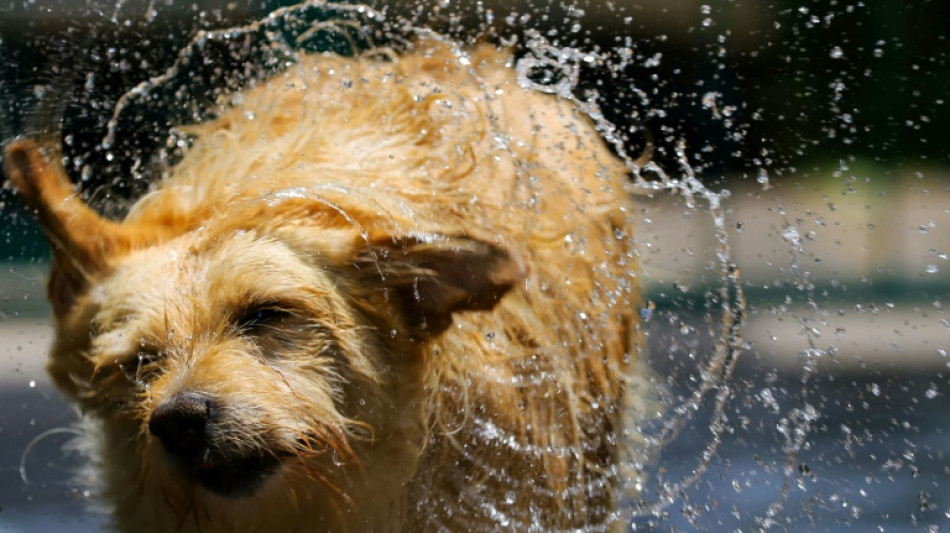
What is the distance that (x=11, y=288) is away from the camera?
5.02 meters

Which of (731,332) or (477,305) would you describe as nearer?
(477,305)

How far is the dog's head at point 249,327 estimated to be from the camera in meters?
2.62

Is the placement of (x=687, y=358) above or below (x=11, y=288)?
below

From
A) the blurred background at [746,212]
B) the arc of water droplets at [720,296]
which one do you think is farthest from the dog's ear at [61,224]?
the arc of water droplets at [720,296]

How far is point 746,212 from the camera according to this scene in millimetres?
8195

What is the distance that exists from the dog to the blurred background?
13.7 inches

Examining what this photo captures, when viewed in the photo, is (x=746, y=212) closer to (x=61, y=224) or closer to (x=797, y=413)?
(x=797, y=413)

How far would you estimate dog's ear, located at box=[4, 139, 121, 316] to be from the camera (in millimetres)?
2984

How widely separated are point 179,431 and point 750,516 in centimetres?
289

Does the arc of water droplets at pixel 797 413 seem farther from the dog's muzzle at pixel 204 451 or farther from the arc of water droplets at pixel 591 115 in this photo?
the dog's muzzle at pixel 204 451

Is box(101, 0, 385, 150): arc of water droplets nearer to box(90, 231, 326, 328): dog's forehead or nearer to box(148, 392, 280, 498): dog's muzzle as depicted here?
box(90, 231, 326, 328): dog's forehead

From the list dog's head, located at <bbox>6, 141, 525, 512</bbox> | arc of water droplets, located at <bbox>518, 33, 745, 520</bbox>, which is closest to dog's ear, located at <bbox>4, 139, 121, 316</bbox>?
dog's head, located at <bbox>6, 141, 525, 512</bbox>

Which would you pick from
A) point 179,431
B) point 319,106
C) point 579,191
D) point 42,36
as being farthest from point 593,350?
point 42,36

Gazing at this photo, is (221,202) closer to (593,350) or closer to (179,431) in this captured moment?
(179,431)
